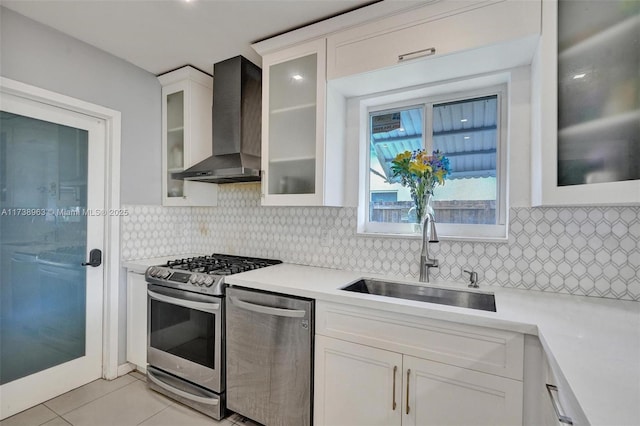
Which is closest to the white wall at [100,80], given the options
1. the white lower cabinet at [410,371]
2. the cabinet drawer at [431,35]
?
the cabinet drawer at [431,35]

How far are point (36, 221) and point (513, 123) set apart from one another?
3.07m

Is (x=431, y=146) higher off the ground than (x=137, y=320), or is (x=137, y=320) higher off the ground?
(x=431, y=146)

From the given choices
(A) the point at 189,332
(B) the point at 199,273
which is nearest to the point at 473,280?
(B) the point at 199,273

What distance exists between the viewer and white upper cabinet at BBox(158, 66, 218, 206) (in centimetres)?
259

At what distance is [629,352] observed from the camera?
0.88m

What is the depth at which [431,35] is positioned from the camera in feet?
5.17

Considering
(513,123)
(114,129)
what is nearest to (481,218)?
(513,123)

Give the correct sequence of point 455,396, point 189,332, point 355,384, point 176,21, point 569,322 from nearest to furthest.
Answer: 1. point 569,322
2. point 455,396
3. point 355,384
4. point 176,21
5. point 189,332

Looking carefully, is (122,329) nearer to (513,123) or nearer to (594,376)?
(594,376)

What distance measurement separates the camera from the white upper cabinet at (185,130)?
8.50 ft

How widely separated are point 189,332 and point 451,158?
2.11 meters

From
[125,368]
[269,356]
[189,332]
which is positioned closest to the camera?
[269,356]

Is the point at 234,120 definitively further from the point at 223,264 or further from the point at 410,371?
the point at 410,371

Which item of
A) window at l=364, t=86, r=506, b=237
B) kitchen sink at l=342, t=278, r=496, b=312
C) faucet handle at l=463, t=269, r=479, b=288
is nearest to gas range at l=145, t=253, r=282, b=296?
kitchen sink at l=342, t=278, r=496, b=312
